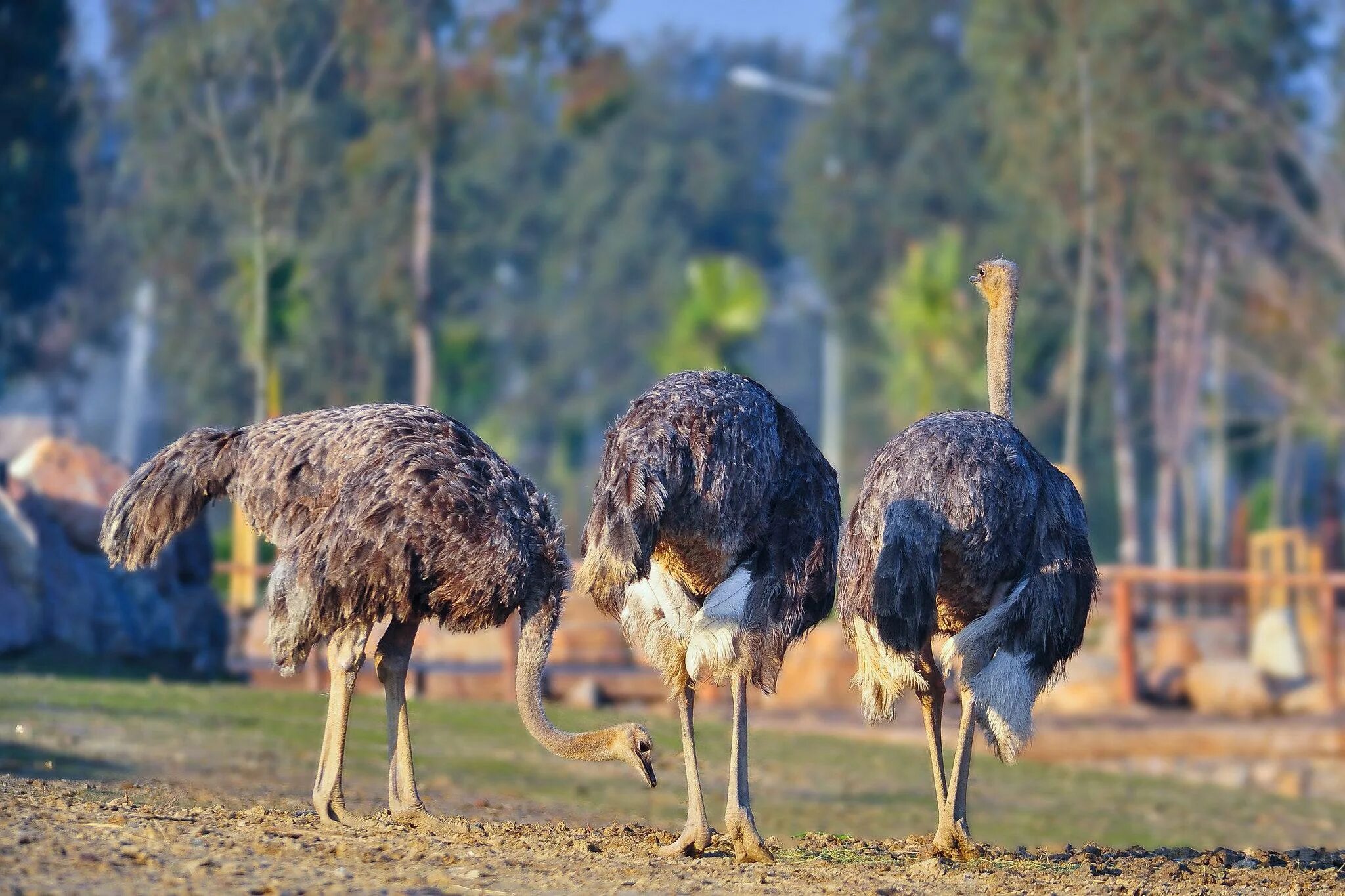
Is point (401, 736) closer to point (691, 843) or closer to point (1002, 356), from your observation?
point (691, 843)

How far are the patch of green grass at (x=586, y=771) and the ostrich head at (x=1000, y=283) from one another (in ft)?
10.3

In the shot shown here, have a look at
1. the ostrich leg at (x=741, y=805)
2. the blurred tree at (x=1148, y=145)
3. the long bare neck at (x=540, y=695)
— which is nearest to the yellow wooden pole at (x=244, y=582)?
the long bare neck at (x=540, y=695)

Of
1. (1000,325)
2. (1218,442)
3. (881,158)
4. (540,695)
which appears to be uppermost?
(881,158)

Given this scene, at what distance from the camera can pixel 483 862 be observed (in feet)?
21.3

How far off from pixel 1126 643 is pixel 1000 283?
10.6 meters

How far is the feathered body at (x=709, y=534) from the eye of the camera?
22.1 feet

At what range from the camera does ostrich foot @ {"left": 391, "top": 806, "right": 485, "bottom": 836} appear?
732cm

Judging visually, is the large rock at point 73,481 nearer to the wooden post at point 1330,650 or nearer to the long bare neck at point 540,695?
the long bare neck at point 540,695

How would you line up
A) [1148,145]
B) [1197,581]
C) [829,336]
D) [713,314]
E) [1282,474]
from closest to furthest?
[1197,581]
[1148,145]
[1282,474]
[829,336]
[713,314]

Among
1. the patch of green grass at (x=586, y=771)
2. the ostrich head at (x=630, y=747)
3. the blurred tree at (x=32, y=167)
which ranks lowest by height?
the patch of green grass at (x=586, y=771)

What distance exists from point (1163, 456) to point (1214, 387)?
369 centimetres

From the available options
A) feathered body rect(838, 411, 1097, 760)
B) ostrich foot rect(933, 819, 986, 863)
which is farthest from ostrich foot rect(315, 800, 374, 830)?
ostrich foot rect(933, 819, 986, 863)

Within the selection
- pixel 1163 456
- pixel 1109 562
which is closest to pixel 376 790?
pixel 1163 456

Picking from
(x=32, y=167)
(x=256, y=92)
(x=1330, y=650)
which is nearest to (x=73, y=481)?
A: (x=1330, y=650)
